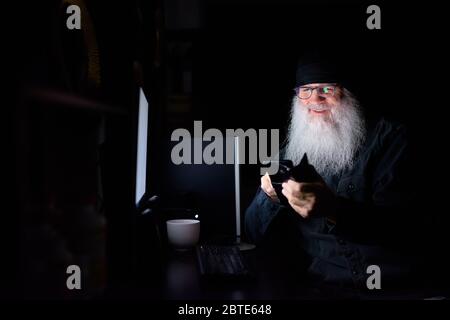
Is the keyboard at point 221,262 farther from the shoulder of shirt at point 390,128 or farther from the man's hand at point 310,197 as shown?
the shoulder of shirt at point 390,128

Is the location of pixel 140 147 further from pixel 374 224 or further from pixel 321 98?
pixel 321 98

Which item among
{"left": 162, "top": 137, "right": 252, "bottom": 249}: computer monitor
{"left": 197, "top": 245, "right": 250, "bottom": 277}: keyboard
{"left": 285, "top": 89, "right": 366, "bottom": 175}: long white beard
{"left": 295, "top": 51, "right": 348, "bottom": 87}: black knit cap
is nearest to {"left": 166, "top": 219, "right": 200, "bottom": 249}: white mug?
{"left": 197, "top": 245, "right": 250, "bottom": 277}: keyboard

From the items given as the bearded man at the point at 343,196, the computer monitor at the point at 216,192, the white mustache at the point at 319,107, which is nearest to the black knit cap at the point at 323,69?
the bearded man at the point at 343,196

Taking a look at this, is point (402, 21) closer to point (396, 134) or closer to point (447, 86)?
point (447, 86)

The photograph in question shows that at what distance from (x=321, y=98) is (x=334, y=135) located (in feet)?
0.55

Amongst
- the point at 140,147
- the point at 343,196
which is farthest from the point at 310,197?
the point at 140,147

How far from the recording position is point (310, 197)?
3.51 feet

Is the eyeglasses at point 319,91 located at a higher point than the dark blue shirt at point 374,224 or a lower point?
higher

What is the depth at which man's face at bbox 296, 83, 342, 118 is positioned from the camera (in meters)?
1.61

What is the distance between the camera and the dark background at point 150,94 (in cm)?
67

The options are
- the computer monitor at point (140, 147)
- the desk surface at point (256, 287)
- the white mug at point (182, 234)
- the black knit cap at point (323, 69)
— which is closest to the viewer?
the desk surface at point (256, 287)

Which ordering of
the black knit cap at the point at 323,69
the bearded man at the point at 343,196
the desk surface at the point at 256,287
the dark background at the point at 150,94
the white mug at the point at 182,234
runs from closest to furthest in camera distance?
the dark background at the point at 150,94
the desk surface at the point at 256,287
the bearded man at the point at 343,196
the white mug at the point at 182,234
the black knit cap at the point at 323,69

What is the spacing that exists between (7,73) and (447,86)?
2.08 metres
